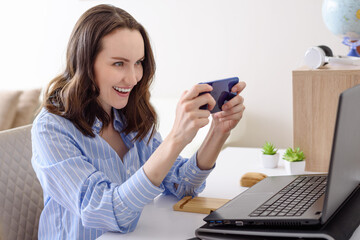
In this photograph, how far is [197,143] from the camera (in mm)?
2416

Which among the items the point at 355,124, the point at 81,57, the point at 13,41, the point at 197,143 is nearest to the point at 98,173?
the point at 81,57

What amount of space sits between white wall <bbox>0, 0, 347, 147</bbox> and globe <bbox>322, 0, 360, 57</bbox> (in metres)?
0.91

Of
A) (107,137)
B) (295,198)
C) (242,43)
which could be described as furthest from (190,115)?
(242,43)

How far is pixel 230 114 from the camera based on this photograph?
113cm

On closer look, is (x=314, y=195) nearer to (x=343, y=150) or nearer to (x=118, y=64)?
(x=343, y=150)

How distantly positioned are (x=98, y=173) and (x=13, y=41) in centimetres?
245

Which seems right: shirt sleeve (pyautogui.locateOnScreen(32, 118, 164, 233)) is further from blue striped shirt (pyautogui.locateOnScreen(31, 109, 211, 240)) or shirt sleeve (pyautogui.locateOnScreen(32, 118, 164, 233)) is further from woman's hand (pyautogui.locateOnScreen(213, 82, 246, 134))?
woman's hand (pyautogui.locateOnScreen(213, 82, 246, 134))

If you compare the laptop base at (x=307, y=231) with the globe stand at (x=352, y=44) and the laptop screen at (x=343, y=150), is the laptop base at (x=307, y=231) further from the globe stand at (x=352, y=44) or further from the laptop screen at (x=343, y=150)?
the globe stand at (x=352, y=44)

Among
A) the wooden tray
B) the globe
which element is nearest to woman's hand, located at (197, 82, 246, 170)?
the wooden tray

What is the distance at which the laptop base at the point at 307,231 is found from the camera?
0.73m

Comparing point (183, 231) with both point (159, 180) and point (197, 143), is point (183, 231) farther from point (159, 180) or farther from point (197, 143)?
point (197, 143)

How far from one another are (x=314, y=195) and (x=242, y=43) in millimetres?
1684

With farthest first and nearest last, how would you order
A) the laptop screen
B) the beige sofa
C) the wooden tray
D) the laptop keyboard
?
1. the beige sofa
2. the wooden tray
3. the laptop keyboard
4. the laptop screen

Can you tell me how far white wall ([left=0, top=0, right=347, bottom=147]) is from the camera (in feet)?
7.75
